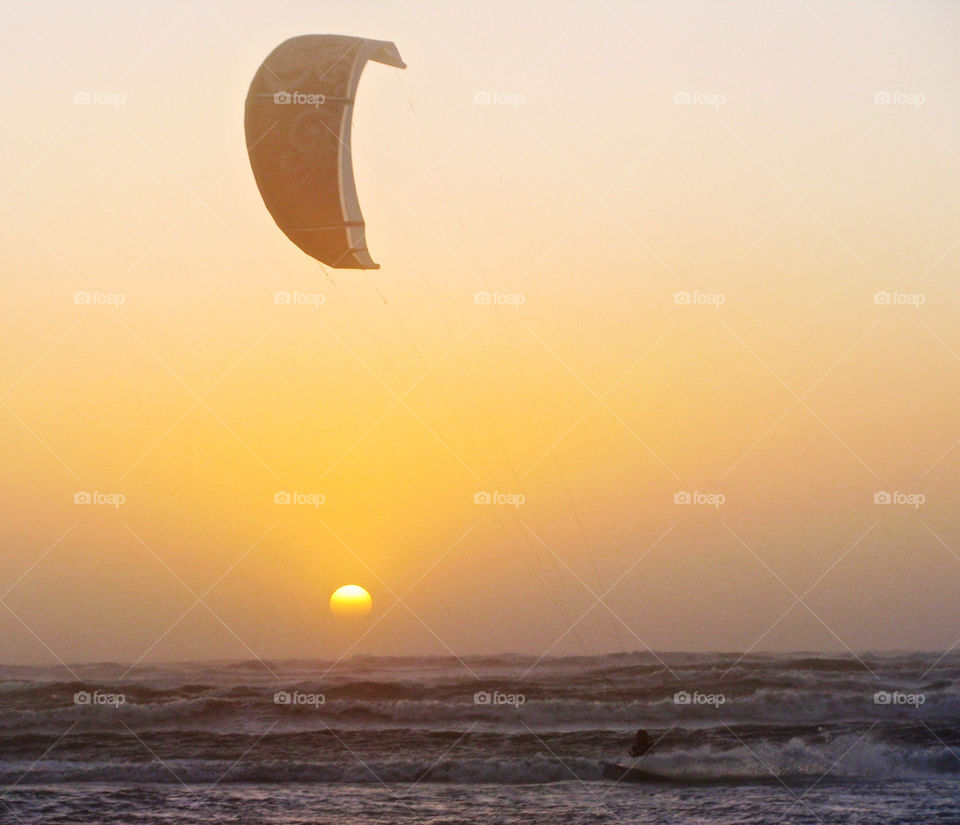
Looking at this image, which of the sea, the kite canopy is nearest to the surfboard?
the sea

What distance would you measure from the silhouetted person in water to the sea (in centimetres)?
38

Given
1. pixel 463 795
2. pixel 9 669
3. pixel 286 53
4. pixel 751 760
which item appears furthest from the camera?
pixel 9 669

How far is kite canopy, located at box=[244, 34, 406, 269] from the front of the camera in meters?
10.7

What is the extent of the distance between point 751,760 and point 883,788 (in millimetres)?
2666

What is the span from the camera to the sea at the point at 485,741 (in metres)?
11.6

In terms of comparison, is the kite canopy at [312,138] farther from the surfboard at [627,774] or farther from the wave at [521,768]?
the surfboard at [627,774]

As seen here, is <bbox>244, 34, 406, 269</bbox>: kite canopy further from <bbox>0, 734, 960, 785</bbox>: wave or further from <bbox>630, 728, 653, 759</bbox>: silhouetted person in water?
<bbox>630, 728, 653, 759</bbox>: silhouetted person in water

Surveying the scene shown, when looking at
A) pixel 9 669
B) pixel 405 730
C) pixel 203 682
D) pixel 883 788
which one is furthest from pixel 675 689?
pixel 9 669

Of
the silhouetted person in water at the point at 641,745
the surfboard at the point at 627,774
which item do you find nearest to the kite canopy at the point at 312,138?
the surfboard at the point at 627,774

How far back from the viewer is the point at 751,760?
15234mm

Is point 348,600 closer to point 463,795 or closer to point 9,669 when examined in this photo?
point 463,795

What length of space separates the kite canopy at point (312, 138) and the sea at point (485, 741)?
21.3 ft

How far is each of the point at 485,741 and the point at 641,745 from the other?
8.21ft

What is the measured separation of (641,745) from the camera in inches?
620
